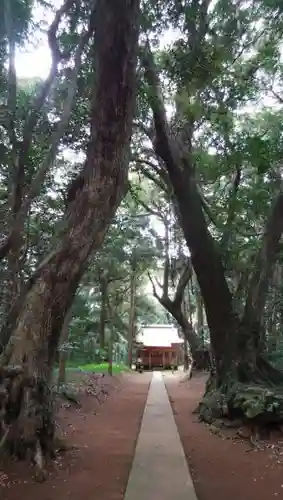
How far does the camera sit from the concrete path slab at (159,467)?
4293 mm

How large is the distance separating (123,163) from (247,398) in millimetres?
4151

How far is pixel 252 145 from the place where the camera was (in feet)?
27.7

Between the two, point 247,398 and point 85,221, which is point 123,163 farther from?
point 247,398

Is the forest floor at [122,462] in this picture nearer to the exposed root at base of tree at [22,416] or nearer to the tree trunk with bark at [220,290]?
the exposed root at base of tree at [22,416]

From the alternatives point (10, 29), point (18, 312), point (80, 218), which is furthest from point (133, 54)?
point (18, 312)

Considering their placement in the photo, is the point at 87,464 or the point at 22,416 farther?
the point at 87,464

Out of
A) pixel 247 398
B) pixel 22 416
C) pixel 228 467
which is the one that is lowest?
pixel 228 467

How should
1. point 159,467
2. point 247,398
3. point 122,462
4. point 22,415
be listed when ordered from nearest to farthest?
point 22,415 → point 159,467 → point 122,462 → point 247,398

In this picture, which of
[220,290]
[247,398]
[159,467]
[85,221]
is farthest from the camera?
[220,290]

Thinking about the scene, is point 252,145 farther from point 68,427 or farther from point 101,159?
point 68,427

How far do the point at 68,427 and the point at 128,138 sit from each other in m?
4.69

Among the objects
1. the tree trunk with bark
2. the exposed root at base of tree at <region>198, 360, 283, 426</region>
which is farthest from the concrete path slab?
the tree trunk with bark

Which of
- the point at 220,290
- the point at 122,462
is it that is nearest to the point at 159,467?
the point at 122,462

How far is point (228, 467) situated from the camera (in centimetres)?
553
